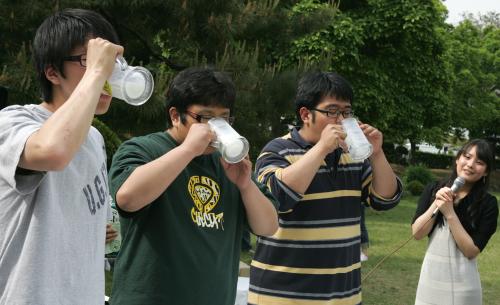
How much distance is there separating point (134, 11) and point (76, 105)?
21.7 ft

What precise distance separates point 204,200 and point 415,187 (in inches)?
708

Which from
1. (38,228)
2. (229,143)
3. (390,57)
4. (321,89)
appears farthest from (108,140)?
(390,57)

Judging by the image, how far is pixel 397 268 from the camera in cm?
843

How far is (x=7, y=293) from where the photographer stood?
58.1 inches

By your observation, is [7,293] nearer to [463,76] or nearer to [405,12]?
[405,12]

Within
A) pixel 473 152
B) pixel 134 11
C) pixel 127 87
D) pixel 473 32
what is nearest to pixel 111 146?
pixel 134 11

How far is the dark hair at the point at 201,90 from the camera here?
1993mm

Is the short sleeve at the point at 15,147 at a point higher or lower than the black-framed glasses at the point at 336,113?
lower

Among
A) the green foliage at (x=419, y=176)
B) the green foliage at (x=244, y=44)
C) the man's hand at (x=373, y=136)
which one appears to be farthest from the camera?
the green foliage at (x=419, y=176)

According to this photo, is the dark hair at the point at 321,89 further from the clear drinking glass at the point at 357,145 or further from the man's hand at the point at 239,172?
the man's hand at the point at 239,172

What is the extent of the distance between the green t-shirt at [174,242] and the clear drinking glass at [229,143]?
188 mm

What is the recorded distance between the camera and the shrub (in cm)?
1911

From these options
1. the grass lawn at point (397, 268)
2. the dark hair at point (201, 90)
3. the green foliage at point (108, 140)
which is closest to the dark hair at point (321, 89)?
the dark hair at point (201, 90)

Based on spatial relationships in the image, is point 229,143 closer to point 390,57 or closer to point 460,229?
point 460,229
